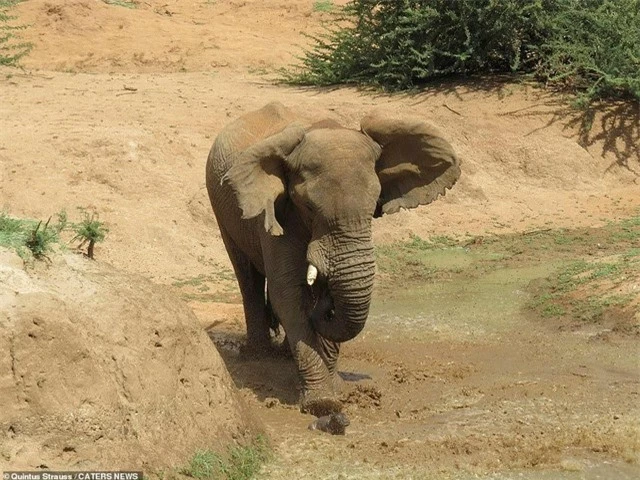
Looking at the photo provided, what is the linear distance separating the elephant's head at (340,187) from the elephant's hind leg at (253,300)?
1.65 metres

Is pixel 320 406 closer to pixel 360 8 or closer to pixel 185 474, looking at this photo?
pixel 185 474

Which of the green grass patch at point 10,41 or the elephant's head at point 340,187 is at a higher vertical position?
the elephant's head at point 340,187

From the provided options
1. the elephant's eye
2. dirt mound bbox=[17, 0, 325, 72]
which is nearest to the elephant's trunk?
the elephant's eye

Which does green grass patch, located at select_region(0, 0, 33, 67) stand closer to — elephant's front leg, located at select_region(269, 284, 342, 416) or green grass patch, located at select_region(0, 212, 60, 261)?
elephant's front leg, located at select_region(269, 284, 342, 416)

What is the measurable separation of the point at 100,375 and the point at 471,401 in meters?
3.58

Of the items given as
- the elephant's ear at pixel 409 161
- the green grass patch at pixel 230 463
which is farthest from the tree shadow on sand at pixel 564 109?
the green grass patch at pixel 230 463

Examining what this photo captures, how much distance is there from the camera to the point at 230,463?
6.66m

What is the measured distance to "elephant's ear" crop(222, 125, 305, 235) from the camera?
826 centimetres

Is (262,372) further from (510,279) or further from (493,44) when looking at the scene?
(493,44)

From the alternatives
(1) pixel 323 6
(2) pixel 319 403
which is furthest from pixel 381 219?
(1) pixel 323 6

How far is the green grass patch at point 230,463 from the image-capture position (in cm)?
636

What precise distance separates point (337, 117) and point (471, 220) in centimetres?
271

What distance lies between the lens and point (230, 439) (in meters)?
6.86

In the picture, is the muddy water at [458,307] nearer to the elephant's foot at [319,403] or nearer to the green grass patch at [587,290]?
the green grass patch at [587,290]
